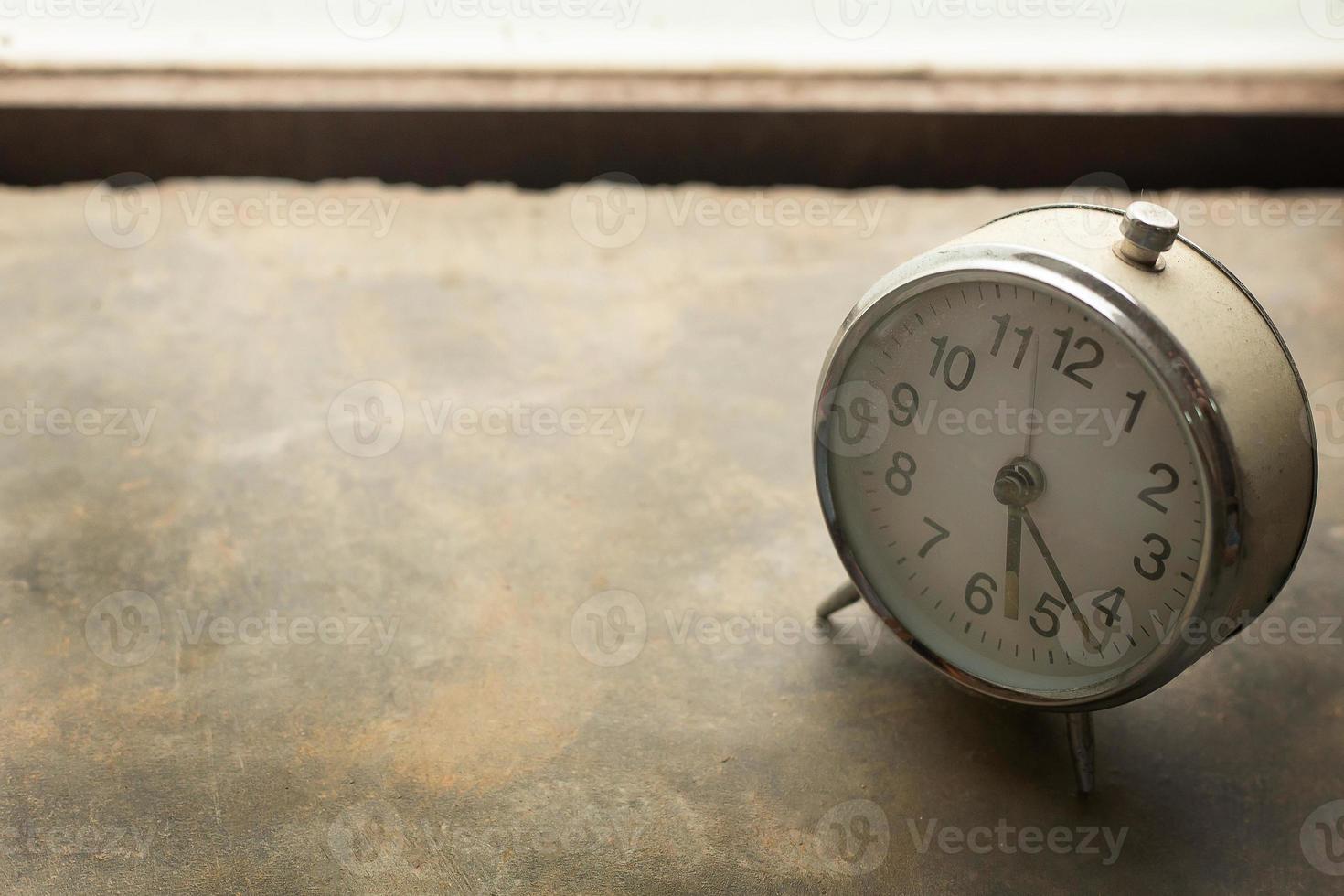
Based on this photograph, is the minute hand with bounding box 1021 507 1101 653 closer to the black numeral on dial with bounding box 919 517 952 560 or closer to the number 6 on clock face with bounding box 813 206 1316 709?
the number 6 on clock face with bounding box 813 206 1316 709

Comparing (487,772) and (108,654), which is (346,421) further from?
(487,772)

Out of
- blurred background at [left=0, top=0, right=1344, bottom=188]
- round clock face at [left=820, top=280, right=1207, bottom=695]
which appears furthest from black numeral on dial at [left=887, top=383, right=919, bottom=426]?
blurred background at [left=0, top=0, right=1344, bottom=188]

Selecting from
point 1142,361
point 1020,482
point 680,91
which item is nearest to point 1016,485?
point 1020,482

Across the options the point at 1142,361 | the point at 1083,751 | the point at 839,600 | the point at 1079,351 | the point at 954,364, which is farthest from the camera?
the point at 839,600

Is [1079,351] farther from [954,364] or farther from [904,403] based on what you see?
[904,403]

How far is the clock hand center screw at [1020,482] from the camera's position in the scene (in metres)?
1.88

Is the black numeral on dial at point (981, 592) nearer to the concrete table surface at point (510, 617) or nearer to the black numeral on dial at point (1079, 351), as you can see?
the concrete table surface at point (510, 617)

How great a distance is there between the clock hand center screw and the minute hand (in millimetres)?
49

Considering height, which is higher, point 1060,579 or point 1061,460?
point 1061,460

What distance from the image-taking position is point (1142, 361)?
5.53ft

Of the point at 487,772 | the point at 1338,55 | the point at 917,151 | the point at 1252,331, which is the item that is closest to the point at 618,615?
the point at 487,772

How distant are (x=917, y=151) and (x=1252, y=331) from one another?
89.3 inches

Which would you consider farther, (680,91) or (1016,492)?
(680,91)

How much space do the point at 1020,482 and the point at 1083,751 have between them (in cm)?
52
